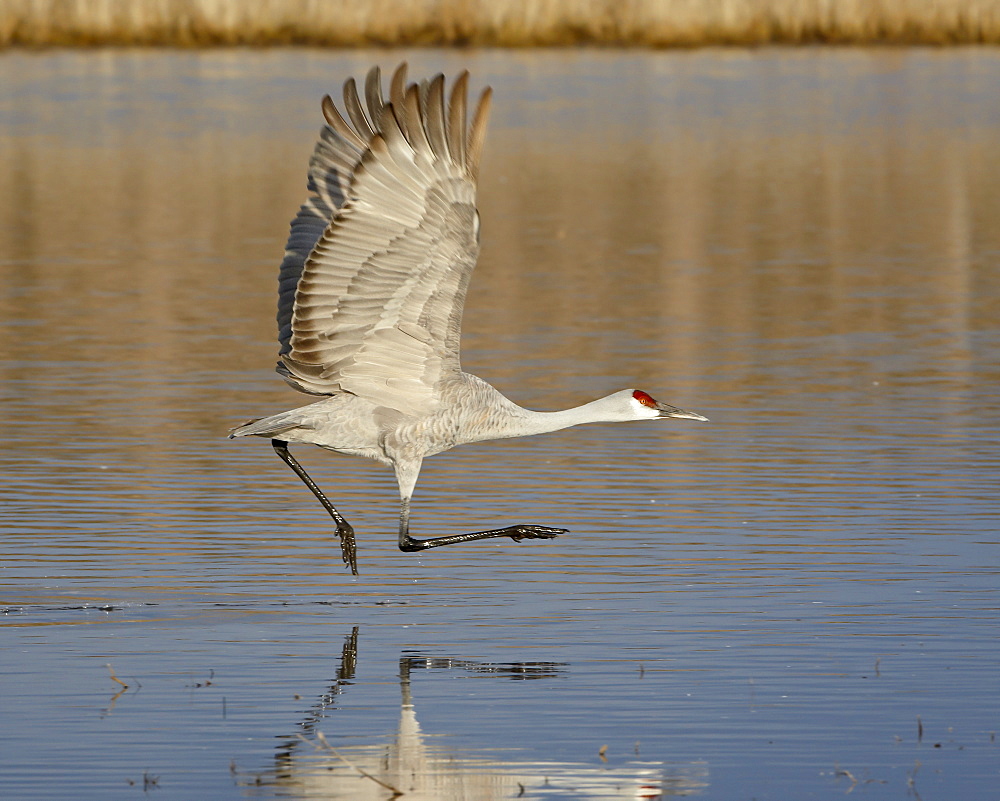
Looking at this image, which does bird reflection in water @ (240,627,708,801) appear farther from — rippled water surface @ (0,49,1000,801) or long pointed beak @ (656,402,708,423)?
long pointed beak @ (656,402,708,423)

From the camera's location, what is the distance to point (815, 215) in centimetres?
2597

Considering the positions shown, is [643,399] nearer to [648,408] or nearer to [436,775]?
[648,408]

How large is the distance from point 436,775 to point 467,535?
3.11 m

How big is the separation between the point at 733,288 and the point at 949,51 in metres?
30.2

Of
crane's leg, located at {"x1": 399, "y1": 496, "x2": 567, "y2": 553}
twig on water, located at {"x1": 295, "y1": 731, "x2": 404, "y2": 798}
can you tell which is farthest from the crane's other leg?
twig on water, located at {"x1": 295, "y1": 731, "x2": 404, "y2": 798}

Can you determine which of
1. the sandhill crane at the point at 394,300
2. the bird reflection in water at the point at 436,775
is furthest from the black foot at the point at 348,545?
the bird reflection in water at the point at 436,775

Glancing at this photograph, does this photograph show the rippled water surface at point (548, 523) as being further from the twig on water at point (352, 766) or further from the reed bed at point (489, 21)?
the reed bed at point (489, 21)

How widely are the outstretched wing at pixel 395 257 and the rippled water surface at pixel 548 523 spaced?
923mm

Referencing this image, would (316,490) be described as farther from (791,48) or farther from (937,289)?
(791,48)

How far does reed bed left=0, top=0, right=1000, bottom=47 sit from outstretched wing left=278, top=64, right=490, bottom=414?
35.5 m

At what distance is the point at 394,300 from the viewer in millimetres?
9117

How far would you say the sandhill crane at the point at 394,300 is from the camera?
849cm

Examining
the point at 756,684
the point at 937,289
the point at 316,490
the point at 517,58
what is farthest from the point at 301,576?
the point at 517,58

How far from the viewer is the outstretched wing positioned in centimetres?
848
